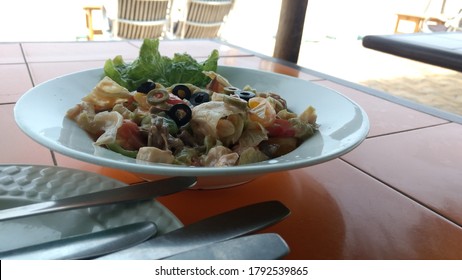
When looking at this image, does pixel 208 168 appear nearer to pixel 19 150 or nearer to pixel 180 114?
pixel 180 114

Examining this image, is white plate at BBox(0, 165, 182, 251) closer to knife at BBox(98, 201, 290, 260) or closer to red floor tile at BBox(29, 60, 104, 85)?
knife at BBox(98, 201, 290, 260)

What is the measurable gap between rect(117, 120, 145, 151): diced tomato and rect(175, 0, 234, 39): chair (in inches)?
125

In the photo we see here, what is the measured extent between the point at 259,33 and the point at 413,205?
560 centimetres

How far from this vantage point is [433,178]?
1.95 feet

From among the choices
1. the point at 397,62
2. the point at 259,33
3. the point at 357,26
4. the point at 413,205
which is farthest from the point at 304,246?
the point at 357,26

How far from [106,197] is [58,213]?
50 millimetres

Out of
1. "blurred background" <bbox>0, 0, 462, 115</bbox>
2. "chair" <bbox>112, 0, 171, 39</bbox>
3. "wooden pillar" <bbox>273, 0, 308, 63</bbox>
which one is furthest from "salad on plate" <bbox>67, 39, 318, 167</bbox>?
"blurred background" <bbox>0, 0, 462, 115</bbox>

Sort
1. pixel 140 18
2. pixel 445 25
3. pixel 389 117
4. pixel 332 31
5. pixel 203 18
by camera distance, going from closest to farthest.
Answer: pixel 389 117 → pixel 140 18 → pixel 203 18 → pixel 445 25 → pixel 332 31

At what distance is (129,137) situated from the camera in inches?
19.1

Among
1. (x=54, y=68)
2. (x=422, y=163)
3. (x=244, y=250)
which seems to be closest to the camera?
(x=244, y=250)

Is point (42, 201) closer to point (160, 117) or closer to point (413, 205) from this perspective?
point (160, 117)

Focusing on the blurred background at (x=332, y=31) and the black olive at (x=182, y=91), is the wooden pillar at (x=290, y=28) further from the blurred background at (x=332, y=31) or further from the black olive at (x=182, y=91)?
the blurred background at (x=332, y=31)

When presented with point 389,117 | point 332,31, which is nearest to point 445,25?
point 332,31

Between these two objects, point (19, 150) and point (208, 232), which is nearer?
point (208, 232)
